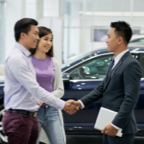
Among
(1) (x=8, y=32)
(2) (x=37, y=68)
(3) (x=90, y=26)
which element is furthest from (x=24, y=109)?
(3) (x=90, y=26)

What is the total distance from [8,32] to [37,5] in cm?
201

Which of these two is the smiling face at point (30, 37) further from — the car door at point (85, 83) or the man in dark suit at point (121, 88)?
the car door at point (85, 83)

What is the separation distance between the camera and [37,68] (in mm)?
3828

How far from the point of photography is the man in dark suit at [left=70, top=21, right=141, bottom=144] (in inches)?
113

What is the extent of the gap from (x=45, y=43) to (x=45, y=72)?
31 cm

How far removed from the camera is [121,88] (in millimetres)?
2973

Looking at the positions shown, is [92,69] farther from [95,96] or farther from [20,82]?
[20,82]

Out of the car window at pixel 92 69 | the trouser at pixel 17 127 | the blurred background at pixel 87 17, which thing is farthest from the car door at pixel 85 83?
the blurred background at pixel 87 17

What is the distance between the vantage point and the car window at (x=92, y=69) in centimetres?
545

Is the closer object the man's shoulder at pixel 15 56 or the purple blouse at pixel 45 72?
the man's shoulder at pixel 15 56

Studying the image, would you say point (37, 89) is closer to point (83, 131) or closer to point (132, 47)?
point (83, 131)

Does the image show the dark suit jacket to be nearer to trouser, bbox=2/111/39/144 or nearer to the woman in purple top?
trouser, bbox=2/111/39/144

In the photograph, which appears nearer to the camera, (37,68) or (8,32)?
(37,68)

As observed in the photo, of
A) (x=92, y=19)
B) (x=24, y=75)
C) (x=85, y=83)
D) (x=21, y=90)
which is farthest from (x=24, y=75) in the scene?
(x=92, y=19)
